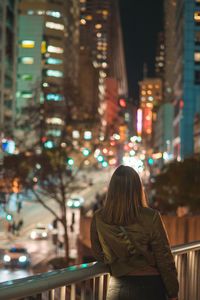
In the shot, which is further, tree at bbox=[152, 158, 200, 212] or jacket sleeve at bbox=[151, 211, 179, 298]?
tree at bbox=[152, 158, 200, 212]

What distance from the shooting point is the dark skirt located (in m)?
3.29

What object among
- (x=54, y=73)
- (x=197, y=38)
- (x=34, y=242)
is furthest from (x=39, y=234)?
(x=54, y=73)

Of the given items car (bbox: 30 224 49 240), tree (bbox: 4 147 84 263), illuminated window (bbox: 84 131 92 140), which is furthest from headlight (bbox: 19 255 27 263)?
car (bbox: 30 224 49 240)

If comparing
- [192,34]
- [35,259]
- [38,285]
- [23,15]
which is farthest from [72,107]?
[23,15]

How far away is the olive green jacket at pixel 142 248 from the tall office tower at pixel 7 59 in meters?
78.3

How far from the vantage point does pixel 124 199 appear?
130 inches

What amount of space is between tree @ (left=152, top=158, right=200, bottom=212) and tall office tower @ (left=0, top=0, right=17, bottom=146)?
154 ft

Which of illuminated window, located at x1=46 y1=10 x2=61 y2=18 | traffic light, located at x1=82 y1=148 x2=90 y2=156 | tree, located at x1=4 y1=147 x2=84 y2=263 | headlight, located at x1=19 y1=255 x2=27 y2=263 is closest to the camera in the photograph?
tree, located at x1=4 y1=147 x2=84 y2=263

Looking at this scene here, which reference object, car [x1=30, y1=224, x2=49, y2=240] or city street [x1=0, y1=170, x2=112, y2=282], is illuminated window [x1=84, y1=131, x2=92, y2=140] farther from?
car [x1=30, y1=224, x2=49, y2=240]

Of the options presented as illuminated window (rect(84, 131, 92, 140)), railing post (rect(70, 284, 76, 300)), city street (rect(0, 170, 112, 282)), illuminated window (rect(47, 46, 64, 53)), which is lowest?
city street (rect(0, 170, 112, 282))

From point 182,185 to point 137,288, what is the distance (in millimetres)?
30854

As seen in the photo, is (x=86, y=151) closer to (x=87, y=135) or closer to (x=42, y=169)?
(x=87, y=135)

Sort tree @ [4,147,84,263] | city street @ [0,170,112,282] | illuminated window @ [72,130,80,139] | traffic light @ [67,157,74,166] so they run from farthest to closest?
1. city street @ [0,170,112,282]
2. illuminated window @ [72,130,80,139]
3. traffic light @ [67,157,74,166]
4. tree @ [4,147,84,263]

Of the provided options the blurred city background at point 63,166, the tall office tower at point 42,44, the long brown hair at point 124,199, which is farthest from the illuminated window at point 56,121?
the tall office tower at point 42,44
